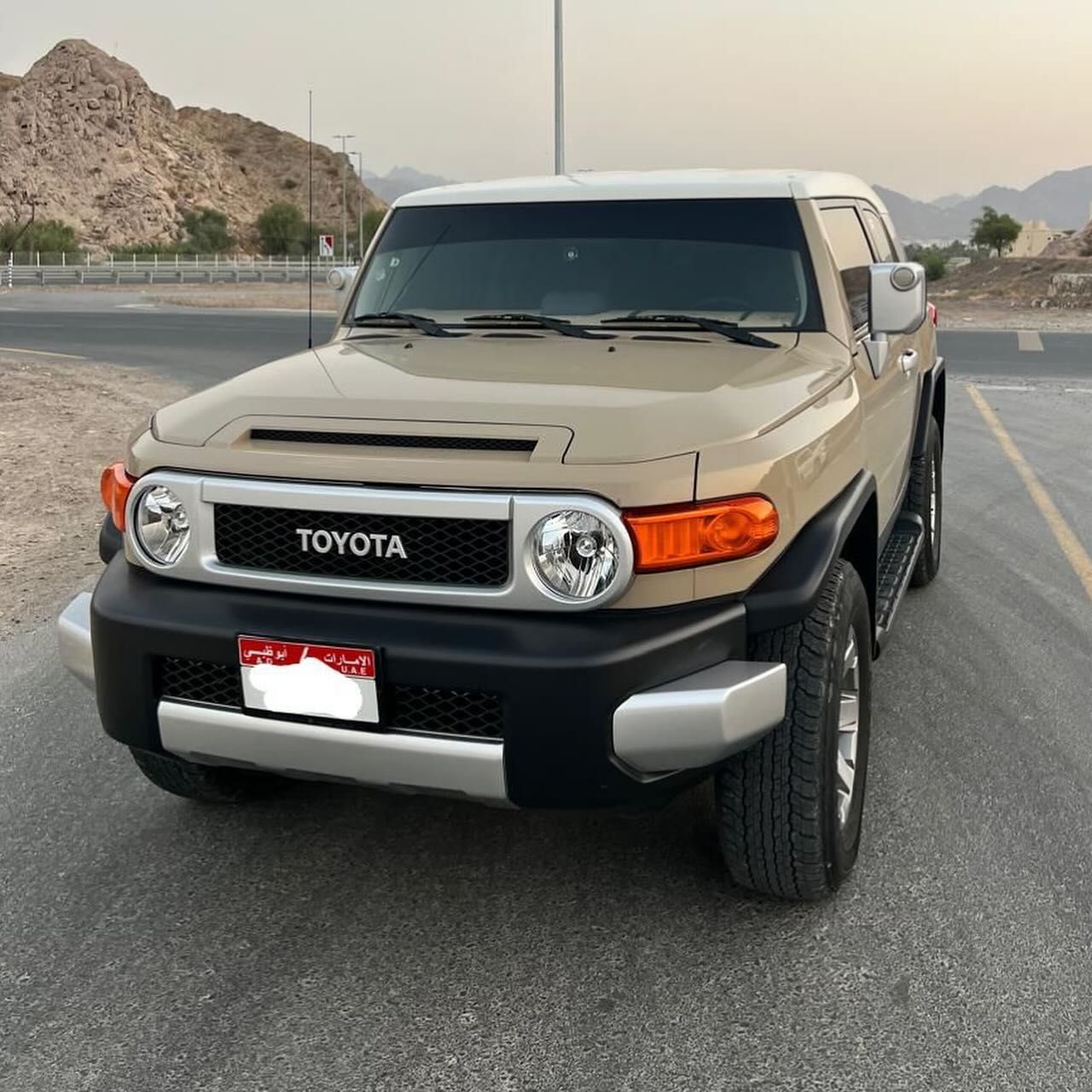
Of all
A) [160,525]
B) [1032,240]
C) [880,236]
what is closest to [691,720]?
[160,525]

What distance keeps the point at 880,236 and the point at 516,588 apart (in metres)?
3.56

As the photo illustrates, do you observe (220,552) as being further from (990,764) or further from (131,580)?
(990,764)

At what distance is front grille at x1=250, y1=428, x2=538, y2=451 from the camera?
2.89m

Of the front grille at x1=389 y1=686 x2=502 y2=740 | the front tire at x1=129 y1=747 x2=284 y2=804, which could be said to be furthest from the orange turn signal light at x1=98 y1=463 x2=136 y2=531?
the front grille at x1=389 y1=686 x2=502 y2=740

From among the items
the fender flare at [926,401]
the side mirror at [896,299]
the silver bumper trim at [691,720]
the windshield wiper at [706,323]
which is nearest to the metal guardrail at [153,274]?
the fender flare at [926,401]

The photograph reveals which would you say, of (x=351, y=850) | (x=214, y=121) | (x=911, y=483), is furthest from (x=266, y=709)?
(x=214, y=121)

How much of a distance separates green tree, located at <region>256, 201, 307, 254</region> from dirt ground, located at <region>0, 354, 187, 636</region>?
91.8m

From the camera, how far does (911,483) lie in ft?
19.3

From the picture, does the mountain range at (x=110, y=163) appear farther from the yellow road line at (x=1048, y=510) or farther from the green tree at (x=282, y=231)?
the yellow road line at (x=1048, y=510)

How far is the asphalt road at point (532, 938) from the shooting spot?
270cm

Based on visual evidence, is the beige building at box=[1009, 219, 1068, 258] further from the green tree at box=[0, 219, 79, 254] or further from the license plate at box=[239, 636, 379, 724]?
the license plate at box=[239, 636, 379, 724]

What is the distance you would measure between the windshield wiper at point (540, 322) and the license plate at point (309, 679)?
1531 mm

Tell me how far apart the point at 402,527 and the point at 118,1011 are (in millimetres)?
1290

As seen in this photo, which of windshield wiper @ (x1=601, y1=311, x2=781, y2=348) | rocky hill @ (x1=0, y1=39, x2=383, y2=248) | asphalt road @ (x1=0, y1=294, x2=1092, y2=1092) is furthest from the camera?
rocky hill @ (x1=0, y1=39, x2=383, y2=248)
